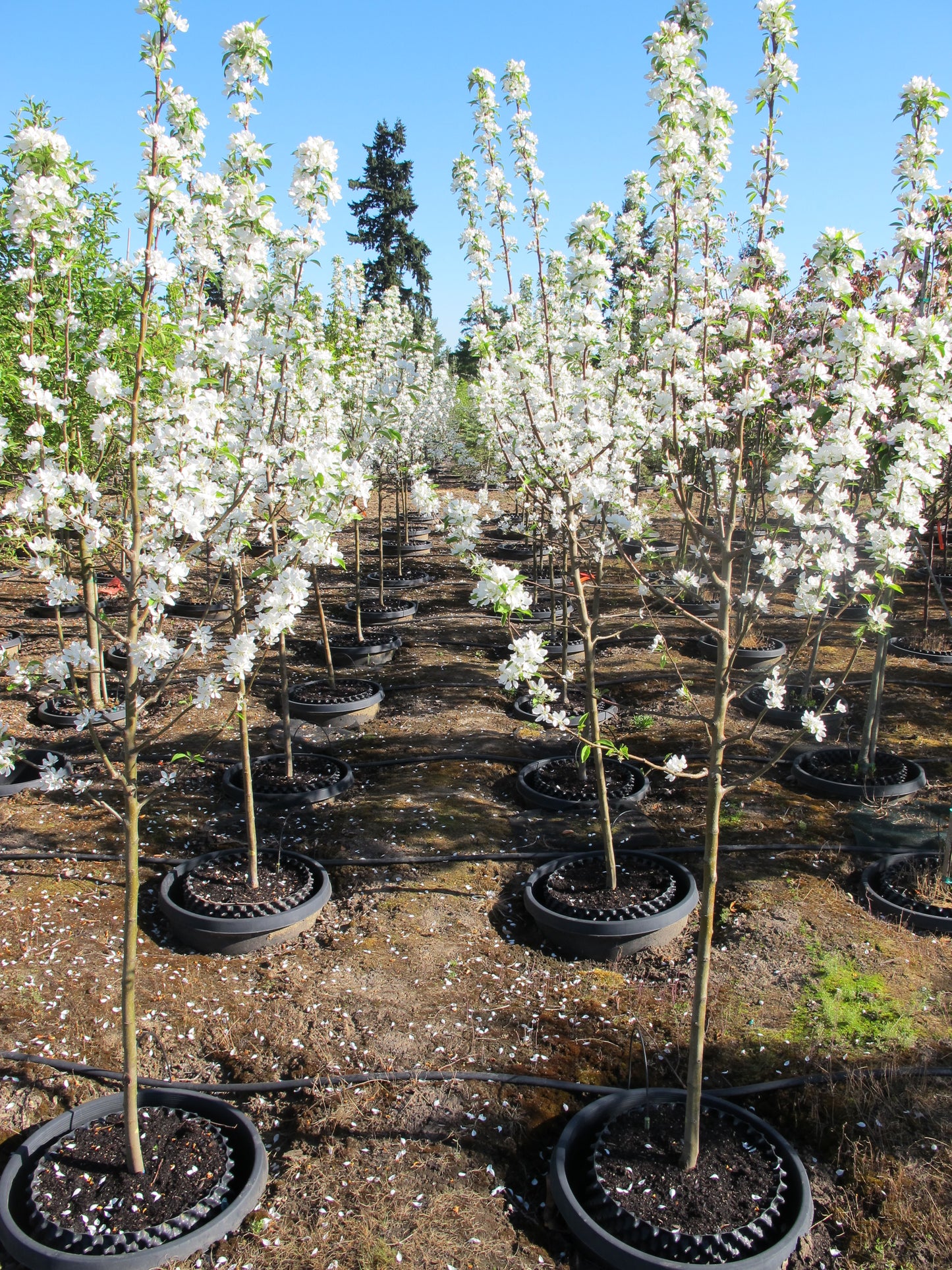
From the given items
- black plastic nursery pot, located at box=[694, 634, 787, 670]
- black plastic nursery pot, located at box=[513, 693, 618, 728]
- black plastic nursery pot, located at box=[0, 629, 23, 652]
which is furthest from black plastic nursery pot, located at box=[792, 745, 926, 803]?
black plastic nursery pot, located at box=[0, 629, 23, 652]

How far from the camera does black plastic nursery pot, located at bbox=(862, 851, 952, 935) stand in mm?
4285

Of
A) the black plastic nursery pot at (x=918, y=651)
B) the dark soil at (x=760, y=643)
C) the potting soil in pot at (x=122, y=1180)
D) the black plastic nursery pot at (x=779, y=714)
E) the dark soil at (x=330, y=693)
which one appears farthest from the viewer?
the dark soil at (x=760, y=643)

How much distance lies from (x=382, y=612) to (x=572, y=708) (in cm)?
418

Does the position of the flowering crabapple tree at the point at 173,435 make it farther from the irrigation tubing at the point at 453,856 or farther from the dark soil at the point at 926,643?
the dark soil at the point at 926,643

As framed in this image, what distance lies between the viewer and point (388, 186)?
127 ft

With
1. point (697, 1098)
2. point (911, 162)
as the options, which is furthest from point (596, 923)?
point (911, 162)

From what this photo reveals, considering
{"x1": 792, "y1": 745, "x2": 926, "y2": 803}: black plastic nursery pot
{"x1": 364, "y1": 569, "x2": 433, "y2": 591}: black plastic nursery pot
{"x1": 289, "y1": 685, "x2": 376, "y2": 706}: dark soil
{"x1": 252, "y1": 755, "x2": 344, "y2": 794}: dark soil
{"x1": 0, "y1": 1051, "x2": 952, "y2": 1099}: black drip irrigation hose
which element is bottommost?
{"x1": 0, "y1": 1051, "x2": 952, "y2": 1099}: black drip irrigation hose

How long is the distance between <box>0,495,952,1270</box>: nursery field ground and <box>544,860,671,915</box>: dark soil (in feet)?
0.86

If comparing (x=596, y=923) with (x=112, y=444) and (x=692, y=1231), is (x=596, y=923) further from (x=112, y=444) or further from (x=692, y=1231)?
(x=112, y=444)

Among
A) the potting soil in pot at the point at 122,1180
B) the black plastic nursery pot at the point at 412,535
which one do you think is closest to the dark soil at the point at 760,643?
the potting soil in pot at the point at 122,1180

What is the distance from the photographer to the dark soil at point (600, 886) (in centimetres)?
437

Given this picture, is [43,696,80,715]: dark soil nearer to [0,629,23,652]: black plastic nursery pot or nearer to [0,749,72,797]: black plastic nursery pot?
[0,749,72,797]: black plastic nursery pot

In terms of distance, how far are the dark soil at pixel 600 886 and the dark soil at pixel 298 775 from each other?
2050 millimetres

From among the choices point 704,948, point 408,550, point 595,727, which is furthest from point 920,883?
point 408,550
